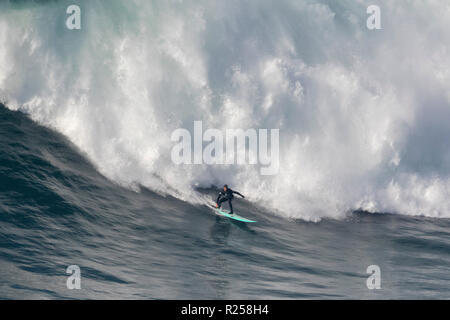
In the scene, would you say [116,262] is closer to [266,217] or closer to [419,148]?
[266,217]

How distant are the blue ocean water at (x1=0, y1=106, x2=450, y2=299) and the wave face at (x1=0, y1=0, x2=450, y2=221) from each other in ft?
Result: 3.12

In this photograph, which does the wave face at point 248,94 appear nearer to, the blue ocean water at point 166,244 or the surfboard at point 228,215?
the blue ocean water at point 166,244

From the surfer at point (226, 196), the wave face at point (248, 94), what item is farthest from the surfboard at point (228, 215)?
the wave face at point (248, 94)

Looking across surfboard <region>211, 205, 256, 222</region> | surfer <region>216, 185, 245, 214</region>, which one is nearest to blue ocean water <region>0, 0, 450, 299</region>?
surfboard <region>211, 205, 256, 222</region>

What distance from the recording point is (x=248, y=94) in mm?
18391

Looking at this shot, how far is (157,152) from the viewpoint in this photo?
17.4 metres

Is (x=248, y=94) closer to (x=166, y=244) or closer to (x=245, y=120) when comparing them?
(x=245, y=120)

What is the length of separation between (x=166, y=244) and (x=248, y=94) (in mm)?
7361

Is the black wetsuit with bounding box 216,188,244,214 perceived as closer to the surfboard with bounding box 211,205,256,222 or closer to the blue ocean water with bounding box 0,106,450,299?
the surfboard with bounding box 211,205,256,222

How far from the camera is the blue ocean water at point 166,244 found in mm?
10969

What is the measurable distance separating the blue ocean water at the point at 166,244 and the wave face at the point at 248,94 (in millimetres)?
950

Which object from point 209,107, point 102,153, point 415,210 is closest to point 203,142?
point 209,107

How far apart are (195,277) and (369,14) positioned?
46.7 feet

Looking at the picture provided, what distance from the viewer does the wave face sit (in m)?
17.5
